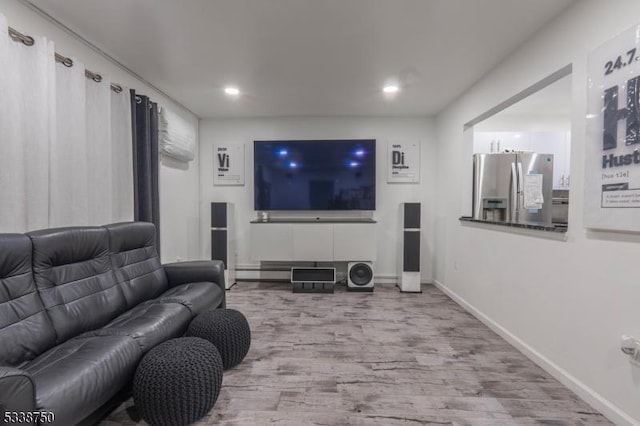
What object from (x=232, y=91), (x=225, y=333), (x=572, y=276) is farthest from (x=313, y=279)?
(x=572, y=276)

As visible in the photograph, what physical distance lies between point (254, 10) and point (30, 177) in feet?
5.91

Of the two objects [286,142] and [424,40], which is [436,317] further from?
[286,142]

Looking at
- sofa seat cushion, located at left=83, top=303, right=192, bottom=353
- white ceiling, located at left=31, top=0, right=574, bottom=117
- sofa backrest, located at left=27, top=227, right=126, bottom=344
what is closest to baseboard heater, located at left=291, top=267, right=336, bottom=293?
sofa seat cushion, located at left=83, top=303, right=192, bottom=353

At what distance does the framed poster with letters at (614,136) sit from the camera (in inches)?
54.5

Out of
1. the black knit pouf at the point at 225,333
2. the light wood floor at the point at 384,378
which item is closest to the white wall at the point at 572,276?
the light wood floor at the point at 384,378

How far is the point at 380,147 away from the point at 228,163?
2.31 meters

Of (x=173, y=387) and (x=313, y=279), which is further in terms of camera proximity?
(x=313, y=279)

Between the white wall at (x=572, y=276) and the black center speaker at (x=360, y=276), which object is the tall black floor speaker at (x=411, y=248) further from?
the white wall at (x=572, y=276)

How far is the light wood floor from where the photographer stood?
5.03ft

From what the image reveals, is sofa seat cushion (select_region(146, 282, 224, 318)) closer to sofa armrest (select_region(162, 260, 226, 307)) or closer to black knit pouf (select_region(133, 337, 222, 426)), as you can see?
sofa armrest (select_region(162, 260, 226, 307))

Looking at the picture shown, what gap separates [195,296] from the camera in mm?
A: 2180

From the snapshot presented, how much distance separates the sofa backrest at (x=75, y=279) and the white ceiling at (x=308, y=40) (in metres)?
1.54

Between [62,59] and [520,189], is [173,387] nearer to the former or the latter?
[62,59]

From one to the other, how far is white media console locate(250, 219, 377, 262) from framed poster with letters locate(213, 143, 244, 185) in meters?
0.90
